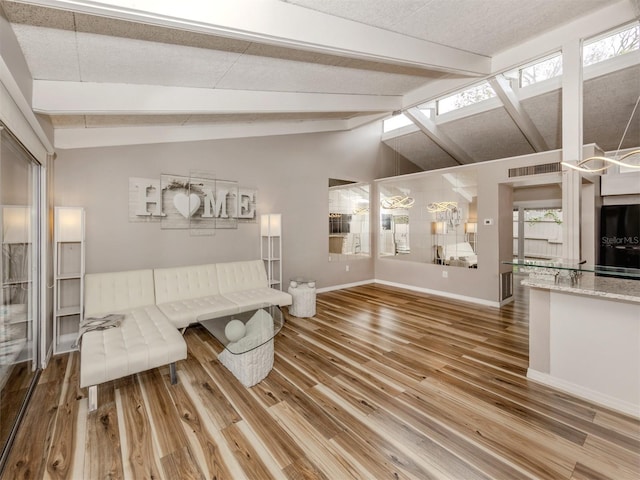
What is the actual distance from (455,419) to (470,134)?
583cm

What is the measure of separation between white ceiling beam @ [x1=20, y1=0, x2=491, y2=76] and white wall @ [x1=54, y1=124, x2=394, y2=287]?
2503mm

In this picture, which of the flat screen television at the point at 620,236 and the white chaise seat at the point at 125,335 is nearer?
the white chaise seat at the point at 125,335

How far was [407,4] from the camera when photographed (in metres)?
2.20

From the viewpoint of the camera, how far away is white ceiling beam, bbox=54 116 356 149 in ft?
10.8

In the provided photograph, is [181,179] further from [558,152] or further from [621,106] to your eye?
[621,106]

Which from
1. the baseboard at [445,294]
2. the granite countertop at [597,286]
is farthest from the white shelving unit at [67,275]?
the baseboard at [445,294]

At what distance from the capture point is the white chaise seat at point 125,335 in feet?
6.86

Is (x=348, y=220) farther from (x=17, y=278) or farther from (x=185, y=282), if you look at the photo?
(x=17, y=278)

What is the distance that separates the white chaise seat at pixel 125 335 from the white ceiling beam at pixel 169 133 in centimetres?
160

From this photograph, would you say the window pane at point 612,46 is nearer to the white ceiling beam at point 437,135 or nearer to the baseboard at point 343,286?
the white ceiling beam at point 437,135

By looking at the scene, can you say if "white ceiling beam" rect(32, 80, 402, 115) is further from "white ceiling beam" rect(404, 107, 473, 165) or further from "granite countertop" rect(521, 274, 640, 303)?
"granite countertop" rect(521, 274, 640, 303)

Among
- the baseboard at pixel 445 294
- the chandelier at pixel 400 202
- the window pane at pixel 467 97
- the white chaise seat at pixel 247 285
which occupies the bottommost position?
the baseboard at pixel 445 294

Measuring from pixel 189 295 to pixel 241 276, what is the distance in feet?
2.60

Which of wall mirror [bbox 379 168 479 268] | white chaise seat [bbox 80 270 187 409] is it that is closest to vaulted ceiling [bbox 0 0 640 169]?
white chaise seat [bbox 80 270 187 409]
